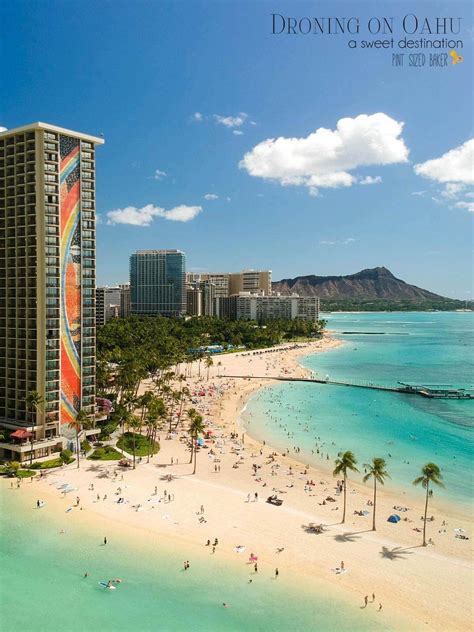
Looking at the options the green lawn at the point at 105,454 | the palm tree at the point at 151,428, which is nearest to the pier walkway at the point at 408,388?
the palm tree at the point at 151,428

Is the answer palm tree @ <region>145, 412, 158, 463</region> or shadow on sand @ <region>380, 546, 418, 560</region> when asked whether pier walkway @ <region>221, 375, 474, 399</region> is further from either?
shadow on sand @ <region>380, 546, 418, 560</region>

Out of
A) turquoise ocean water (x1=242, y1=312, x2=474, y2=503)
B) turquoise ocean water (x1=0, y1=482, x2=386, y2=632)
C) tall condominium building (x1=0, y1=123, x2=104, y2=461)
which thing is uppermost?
tall condominium building (x1=0, y1=123, x2=104, y2=461)

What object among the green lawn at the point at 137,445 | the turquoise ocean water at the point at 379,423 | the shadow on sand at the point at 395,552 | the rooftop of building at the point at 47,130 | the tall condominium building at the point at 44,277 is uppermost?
the rooftop of building at the point at 47,130

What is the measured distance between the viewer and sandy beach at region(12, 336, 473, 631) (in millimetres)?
32531

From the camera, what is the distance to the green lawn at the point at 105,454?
54.5 metres


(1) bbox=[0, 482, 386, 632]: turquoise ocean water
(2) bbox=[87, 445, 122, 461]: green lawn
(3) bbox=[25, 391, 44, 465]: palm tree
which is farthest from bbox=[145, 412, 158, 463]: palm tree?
(1) bbox=[0, 482, 386, 632]: turquoise ocean water

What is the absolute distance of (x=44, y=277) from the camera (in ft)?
182

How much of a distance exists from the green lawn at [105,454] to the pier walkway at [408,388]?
65641 millimetres

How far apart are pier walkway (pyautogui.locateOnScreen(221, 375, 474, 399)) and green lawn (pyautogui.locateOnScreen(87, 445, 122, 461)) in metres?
65.6

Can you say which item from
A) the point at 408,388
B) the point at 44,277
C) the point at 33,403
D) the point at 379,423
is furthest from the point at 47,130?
the point at 408,388

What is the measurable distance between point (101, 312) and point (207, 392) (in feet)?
364

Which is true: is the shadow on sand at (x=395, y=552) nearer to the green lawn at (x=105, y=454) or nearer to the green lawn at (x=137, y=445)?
the green lawn at (x=137, y=445)

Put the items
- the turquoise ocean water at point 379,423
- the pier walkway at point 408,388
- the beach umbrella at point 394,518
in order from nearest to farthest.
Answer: the beach umbrella at point 394,518
the turquoise ocean water at point 379,423
the pier walkway at point 408,388

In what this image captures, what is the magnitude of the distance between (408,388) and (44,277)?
8242 cm
